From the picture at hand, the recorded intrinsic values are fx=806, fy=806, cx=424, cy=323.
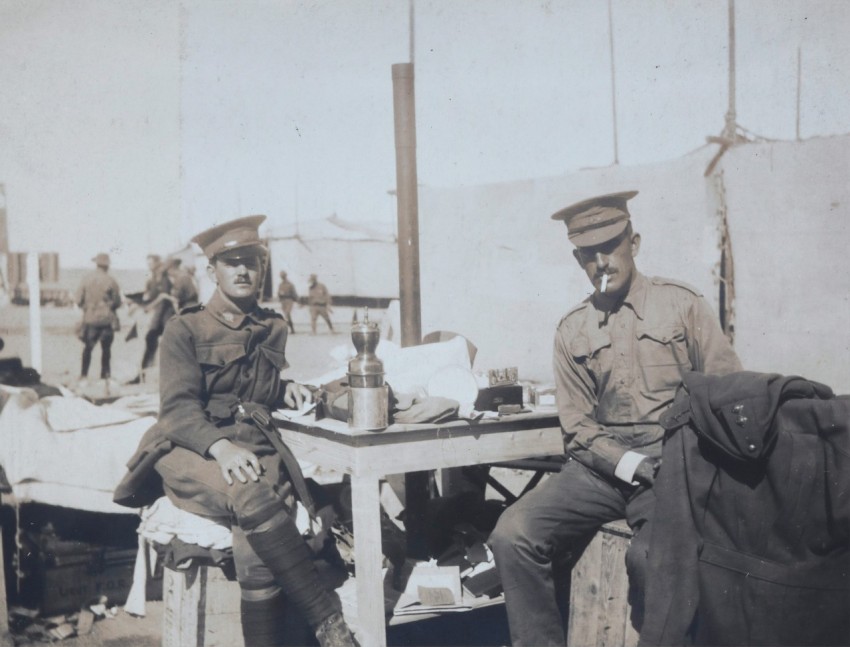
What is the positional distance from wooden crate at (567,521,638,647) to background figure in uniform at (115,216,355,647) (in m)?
0.93

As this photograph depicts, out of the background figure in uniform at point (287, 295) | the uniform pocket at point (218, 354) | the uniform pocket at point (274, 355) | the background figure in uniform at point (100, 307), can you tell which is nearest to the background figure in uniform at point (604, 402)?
the uniform pocket at point (274, 355)

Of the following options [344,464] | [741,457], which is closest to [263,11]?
[344,464]

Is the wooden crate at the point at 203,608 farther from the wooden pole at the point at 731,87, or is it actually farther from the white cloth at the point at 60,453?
the wooden pole at the point at 731,87

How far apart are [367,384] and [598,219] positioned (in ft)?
4.15

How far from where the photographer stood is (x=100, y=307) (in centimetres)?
1204

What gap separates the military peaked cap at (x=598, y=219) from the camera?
139 inches

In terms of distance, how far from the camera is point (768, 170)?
24.0 feet

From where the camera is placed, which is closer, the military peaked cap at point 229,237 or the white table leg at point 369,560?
the white table leg at point 369,560

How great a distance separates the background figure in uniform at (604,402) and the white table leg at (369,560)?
491 mm

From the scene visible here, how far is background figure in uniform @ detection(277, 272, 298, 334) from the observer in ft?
64.6

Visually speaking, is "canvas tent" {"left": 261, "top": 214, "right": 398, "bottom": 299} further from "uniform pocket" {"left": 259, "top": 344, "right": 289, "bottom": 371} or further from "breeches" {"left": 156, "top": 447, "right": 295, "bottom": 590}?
"breeches" {"left": 156, "top": 447, "right": 295, "bottom": 590}

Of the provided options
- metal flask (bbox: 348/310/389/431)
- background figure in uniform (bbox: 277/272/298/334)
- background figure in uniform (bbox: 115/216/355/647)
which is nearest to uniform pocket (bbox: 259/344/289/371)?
background figure in uniform (bbox: 115/216/355/647)

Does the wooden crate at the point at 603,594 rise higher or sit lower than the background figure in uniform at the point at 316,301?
lower

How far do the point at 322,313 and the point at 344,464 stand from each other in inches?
663
